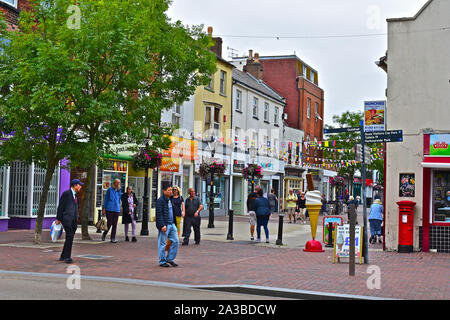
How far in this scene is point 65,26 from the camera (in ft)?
49.0

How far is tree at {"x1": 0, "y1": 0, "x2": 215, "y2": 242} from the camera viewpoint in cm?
1437

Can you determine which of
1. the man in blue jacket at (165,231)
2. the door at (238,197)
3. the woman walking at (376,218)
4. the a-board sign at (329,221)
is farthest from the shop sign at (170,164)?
the man in blue jacket at (165,231)

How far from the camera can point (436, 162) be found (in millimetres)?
15875

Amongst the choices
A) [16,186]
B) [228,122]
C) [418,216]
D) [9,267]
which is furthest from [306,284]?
[228,122]

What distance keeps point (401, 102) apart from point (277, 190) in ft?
92.7

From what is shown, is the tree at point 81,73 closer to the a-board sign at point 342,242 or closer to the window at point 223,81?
the a-board sign at point 342,242

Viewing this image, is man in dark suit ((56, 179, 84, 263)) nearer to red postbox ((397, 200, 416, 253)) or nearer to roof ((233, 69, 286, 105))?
red postbox ((397, 200, 416, 253))

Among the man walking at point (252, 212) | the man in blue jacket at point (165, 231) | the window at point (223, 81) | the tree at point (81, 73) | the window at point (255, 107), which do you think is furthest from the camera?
the window at point (255, 107)

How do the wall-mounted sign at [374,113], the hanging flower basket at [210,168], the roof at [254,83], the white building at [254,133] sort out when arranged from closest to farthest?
the wall-mounted sign at [374,113]
the hanging flower basket at [210,168]
the white building at [254,133]
the roof at [254,83]

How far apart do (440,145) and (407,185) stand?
4.78 feet

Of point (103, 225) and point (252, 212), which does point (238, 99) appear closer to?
point (252, 212)

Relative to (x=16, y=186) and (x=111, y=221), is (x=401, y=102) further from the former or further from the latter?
(x=16, y=186)

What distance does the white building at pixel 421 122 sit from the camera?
16.2 m

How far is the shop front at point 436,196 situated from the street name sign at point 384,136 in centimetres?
369
